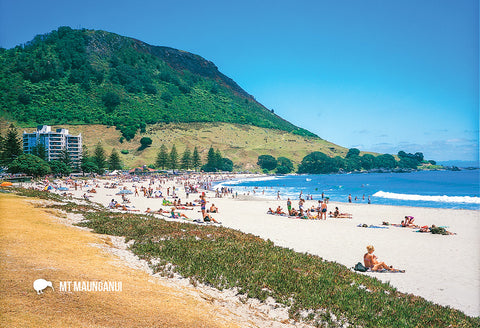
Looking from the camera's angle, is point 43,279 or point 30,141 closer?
point 43,279

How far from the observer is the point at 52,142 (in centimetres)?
10831

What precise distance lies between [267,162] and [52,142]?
8210 cm

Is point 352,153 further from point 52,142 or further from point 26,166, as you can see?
point 26,166

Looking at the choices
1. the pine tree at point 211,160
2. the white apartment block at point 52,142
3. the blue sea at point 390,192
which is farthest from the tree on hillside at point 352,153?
the white apartment block at point 52,142

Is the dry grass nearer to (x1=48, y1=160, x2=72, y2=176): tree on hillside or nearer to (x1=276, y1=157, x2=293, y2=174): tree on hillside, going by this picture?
(x1=48, y1=160, x2=72, y2=176): tree on hillside

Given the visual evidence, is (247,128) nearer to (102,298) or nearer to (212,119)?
(212,119)

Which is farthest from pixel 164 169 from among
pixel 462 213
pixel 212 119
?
pixel 462 213

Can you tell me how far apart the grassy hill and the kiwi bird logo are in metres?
116

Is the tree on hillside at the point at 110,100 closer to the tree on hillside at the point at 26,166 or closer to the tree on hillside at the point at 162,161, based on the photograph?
the tree on hillside at the point at 162,161

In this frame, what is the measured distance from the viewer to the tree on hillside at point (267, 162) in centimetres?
14288

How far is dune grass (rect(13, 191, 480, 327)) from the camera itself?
7.47 metres

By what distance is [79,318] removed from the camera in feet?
18.0

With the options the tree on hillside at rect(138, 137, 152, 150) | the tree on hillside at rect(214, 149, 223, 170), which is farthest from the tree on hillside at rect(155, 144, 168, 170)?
the tree on hillside at rect(138, 137, 152, 150)

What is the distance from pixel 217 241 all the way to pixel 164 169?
345ft
